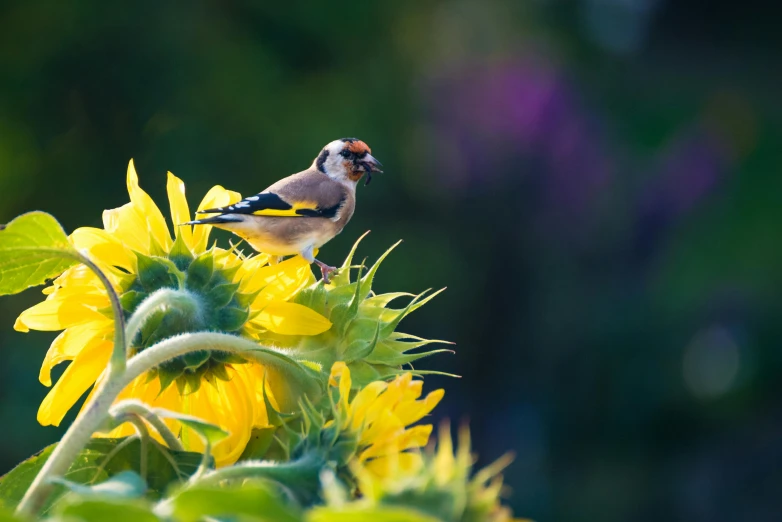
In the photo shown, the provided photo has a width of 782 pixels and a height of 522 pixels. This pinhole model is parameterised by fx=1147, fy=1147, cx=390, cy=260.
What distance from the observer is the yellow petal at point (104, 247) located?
2.84 ft

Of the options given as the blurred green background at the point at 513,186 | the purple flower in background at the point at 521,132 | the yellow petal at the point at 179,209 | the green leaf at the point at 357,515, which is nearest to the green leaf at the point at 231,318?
the yellow petal at the point at 179,209

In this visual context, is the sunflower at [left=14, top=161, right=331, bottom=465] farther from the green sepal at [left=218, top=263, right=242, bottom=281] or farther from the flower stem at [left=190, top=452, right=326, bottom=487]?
the flower stem at [left=190, top=452, right=326, bottom=487]

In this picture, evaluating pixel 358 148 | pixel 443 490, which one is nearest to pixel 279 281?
pixel 443 490

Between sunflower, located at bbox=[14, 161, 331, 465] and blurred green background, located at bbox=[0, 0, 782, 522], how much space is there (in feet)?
18.5

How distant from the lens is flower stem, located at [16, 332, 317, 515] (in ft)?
1.90

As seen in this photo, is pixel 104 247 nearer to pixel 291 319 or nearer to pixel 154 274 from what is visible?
pixel 154 274

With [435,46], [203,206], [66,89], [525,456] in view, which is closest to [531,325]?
[525,456]

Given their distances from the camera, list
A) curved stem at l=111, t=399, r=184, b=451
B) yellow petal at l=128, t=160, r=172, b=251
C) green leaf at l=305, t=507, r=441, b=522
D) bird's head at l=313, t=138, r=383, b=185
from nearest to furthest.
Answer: green leaf at l=305, t=507, r=441, b=522, curved stem at l=111, t=399, r=184, b=451, yellow petal at l=128, t=160, r=172, b=251, bird's head at l=313, t=138, r=383, b=185

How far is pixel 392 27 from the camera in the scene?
8336 millimetres

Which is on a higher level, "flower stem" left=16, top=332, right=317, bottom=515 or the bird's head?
"flower stem" left=16, top=332, right=317, bottom=515

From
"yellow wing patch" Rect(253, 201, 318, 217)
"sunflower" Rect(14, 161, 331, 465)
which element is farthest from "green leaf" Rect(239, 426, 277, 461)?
"yellow wing patch" Rect(253, 201, 318, 217)

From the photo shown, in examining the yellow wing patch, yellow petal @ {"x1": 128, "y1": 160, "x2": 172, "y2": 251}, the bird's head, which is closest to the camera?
yellow petal @ {"x1": 128, "y1": 160, "x2": 172, "y2": 251}

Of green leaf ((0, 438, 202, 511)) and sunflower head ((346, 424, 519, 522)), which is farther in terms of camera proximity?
green leaf ((0, 438, 202, 511))

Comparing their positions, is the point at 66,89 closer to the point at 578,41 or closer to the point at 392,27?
the point at 392,27
